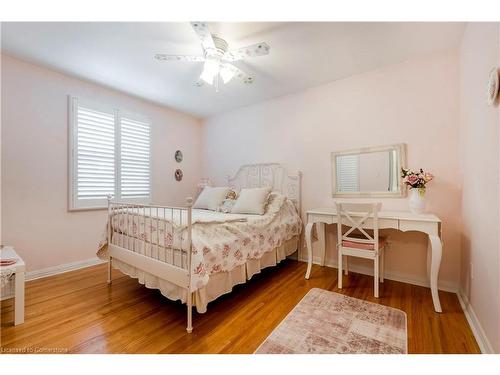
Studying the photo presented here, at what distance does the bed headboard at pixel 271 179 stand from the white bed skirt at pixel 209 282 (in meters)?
1.07

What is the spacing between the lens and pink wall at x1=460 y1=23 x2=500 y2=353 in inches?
52.3

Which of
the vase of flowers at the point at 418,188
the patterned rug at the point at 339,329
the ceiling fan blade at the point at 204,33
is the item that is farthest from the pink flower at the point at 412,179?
the ceiling fan blade at the point at 204,33

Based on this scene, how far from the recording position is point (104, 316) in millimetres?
1812

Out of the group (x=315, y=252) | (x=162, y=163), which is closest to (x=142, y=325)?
(x=315, y=252)

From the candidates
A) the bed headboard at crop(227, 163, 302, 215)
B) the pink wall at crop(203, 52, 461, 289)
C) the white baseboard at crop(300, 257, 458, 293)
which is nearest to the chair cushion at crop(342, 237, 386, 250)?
the pink wall at crop(203, 52, 461, 289)

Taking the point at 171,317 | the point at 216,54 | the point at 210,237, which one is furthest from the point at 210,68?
the point at 171,317

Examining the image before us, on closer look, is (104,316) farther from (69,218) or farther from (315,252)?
(315,252)

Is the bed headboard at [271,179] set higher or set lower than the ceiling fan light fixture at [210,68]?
lower

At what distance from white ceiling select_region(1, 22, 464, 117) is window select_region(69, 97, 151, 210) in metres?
0.49

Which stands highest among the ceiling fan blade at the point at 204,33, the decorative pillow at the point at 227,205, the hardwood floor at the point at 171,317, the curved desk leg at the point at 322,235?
the ceiling fan blade at the point at 204,33

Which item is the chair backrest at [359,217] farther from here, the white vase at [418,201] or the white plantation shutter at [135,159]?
the white plantation shutter at [135,159]

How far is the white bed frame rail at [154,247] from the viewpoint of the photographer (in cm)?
161

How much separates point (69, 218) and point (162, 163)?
156 centimetres

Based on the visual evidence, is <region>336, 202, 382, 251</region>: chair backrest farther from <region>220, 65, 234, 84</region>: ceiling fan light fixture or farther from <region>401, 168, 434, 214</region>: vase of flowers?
<region>220, 65, 234, 84</region>: ceiling fan light fixture
